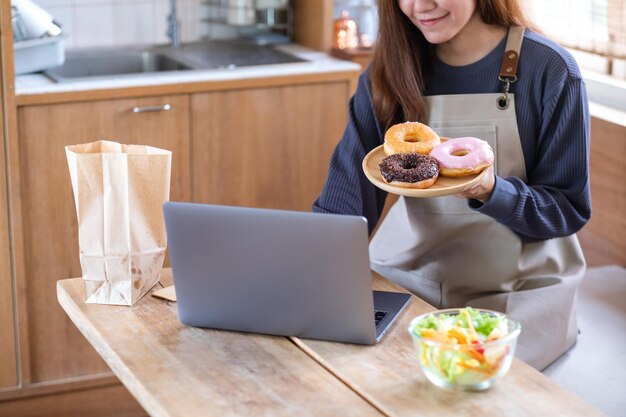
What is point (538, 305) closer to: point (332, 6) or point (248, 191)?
point (248, 191)

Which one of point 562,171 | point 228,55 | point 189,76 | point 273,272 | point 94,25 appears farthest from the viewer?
point 94,25

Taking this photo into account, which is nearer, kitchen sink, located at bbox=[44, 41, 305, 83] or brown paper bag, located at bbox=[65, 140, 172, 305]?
brown paper bag, located at bbox=[65, 140, 172, 305]

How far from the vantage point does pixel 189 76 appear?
2971 mm

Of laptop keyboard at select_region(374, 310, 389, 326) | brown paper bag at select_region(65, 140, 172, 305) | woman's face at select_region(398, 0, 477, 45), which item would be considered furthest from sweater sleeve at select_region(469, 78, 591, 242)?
brown paper bag at select_region(65, 140, 172, 305)

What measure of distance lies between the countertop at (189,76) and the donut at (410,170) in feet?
4.20

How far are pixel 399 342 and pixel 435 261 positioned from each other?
55 centimetres

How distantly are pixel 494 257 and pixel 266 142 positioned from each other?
117 centimetres

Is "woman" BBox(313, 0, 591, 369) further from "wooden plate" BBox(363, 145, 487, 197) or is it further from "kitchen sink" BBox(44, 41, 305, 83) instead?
"kitchen sink" BBox(44, 41, 305, 83)

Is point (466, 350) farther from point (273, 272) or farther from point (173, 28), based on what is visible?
point (173, 28)

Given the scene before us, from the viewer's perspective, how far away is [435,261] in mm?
2158

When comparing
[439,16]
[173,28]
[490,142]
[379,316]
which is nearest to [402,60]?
[439,16]

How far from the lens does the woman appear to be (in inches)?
80.0

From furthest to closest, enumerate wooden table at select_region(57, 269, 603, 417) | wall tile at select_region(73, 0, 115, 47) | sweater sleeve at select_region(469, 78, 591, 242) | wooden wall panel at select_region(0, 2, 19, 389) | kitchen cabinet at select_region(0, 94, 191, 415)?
wall tile at select_region(73, 0, 115, 47), kitchen cabinet at select_region(0, 94, 191, 415), wooden wall panel at select_region(0, 2, 19, 389), sweater sleeve at select_region(469, 78, 591, 242), wooden table at select_region(57, 269, 603, 417)

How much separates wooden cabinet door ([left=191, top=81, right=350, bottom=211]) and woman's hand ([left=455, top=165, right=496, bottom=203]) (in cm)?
129
